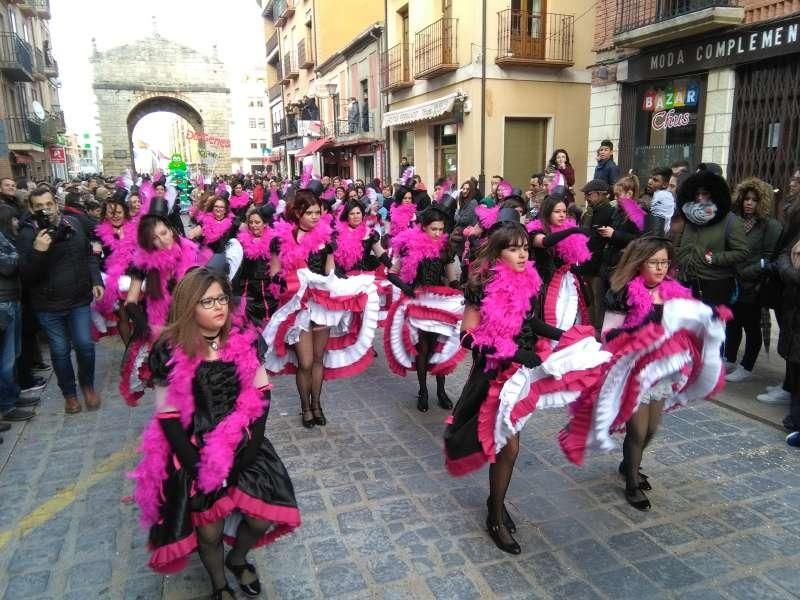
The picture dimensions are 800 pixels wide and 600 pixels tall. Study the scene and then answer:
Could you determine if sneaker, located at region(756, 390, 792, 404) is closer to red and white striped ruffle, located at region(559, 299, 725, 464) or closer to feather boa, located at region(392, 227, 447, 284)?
red and white striped ruffle, located at region(559, 299, 725, 464)

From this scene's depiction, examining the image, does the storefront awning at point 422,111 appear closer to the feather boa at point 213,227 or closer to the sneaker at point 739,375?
the feather boa at point 213,227

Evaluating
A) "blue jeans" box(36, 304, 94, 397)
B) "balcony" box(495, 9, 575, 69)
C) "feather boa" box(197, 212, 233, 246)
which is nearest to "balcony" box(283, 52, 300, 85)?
"balcony" box(495, 9, 575, 69)

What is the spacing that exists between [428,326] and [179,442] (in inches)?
107

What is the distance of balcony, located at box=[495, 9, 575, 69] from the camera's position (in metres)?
14.9

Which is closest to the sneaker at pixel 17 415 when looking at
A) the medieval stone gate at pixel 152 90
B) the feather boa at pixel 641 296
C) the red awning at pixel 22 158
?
the feather boa at pixel 641 296

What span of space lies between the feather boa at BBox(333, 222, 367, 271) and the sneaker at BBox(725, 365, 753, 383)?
372cm

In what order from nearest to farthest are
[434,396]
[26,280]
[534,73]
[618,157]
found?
[26,280]
[434,396]
[618,157]
[534,73]

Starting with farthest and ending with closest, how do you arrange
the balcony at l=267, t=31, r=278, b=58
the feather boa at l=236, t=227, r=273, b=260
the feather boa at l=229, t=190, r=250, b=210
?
the balcony at l=267, t=31, r=278, b=58 < the feather boa at l=229, t=190, r=250, b=210 < the feather boa at l=236, t=227, r=273, b=260

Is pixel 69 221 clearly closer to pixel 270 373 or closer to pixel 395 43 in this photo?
pixel 270 373

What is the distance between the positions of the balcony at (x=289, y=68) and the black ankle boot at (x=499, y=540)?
116 feet

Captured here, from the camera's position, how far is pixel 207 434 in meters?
2.53

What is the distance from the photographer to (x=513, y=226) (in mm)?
3271

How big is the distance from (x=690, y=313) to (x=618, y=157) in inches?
371

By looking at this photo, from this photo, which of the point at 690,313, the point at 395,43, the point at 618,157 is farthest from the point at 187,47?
the point at 690,313
